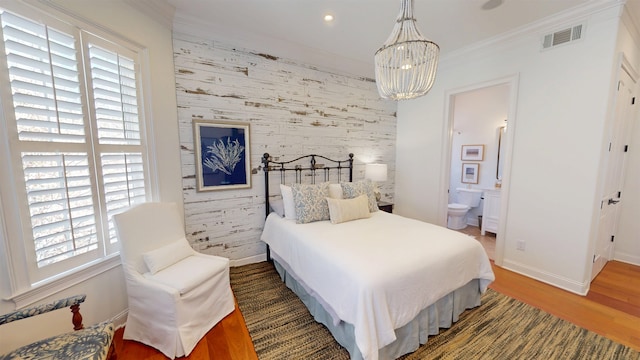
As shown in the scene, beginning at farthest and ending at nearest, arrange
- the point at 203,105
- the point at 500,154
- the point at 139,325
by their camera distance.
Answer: the point at 500,154, the point at 203,105, the point at 139,325

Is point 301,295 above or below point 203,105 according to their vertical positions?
below

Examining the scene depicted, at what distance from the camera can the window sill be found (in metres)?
1.38

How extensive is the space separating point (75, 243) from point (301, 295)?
180cm

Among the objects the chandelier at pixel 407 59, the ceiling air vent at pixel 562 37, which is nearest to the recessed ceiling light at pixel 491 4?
the ceiling air vent at pixel 562 37

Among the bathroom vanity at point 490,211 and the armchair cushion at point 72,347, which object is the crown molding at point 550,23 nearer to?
the bathroom vanity at point 490,211

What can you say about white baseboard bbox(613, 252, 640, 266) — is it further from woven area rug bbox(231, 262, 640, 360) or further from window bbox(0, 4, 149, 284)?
window bbox(0, 4, 149, 284)

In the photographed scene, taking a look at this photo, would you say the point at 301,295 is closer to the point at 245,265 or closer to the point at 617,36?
the point at 245,265

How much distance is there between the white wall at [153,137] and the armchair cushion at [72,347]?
1.03 feet

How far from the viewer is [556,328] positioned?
194cm

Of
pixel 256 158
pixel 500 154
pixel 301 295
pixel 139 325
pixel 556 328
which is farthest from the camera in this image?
pixel 500 154

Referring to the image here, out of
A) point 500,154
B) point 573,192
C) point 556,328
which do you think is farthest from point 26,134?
point 500,154

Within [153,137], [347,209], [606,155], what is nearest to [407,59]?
[347,209]

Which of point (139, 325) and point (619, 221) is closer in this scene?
point (139, 325)

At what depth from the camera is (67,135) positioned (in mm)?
1604
